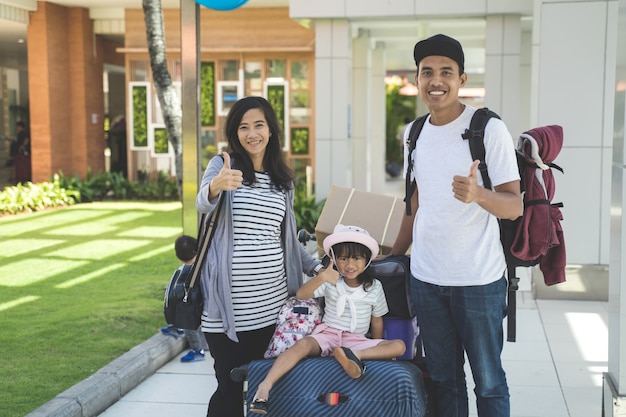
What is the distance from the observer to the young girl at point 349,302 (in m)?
3.63

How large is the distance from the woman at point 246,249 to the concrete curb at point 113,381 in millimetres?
1125

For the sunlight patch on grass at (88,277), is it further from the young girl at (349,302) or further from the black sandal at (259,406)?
the black sandal at (259,406)

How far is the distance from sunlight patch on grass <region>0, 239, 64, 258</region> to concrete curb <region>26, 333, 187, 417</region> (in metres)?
5.64

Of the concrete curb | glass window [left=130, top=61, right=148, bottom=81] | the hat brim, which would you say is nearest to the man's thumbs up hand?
the hat brim


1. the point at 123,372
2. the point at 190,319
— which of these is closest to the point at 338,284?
the point at 190,319

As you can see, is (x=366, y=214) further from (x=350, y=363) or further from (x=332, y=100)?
(x=332, y=100)

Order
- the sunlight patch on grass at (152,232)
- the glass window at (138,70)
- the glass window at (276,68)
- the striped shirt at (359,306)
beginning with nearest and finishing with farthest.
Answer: the striped shirt at (359,306), the sunlight patch on grass at (152,232), the glass window at (276,68), the glass window at (138,70)

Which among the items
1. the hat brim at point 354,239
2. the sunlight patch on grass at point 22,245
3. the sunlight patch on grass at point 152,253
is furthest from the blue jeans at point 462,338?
the sunlight patch on grass at point 22,245

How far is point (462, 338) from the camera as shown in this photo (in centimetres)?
344

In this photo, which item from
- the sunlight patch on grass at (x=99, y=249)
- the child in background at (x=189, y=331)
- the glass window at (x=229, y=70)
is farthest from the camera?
the glass window at (x=229, y=70)

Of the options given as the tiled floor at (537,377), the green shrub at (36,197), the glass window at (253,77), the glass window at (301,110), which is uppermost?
the glass window at (253,77)

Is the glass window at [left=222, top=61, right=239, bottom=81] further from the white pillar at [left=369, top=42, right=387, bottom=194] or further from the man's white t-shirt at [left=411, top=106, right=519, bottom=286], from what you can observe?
the man's white t-shirt at [left=411, top=106, right=519, bottom=286]

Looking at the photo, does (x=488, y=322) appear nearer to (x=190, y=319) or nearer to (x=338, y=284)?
(x=338, y=284)

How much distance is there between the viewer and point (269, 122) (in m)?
3.81
